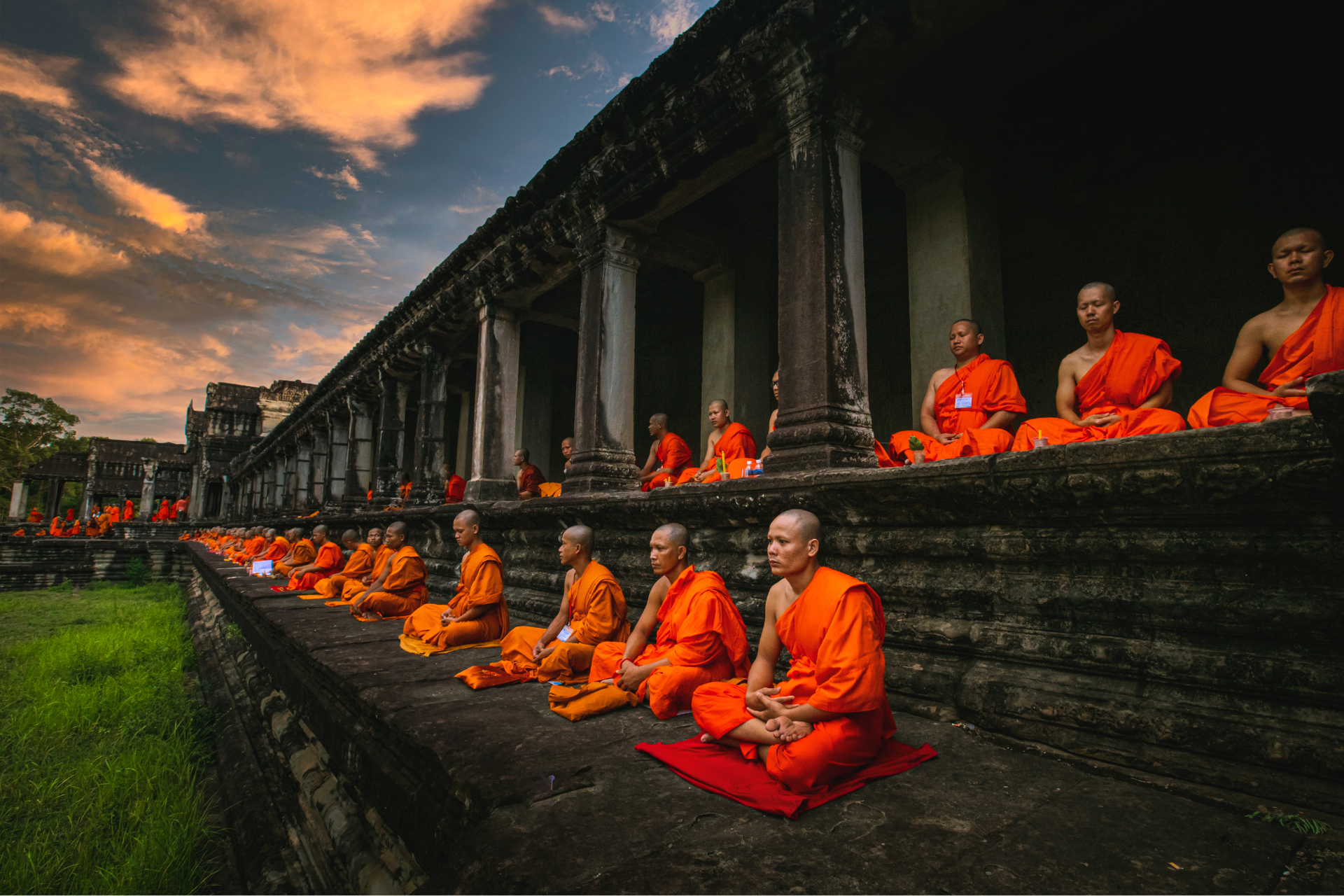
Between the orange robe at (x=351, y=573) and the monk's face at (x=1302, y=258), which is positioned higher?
the monk's face at (x=1302, y=258)

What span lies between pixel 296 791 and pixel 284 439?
20.8m

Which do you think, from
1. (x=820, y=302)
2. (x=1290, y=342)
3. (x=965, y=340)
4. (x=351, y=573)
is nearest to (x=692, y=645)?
(x=820, y=302)

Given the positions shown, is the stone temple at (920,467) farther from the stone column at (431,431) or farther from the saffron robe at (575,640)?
the saffron robe at (575,640)

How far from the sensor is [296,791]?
3.03 meters

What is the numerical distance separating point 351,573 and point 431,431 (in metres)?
2.90

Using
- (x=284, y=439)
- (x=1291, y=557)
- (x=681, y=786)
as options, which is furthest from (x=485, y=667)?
(x=284, y=439)

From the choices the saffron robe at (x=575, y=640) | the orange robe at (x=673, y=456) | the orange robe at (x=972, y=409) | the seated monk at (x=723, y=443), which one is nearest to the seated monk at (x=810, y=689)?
the saffron robe at (x=575, y=640)

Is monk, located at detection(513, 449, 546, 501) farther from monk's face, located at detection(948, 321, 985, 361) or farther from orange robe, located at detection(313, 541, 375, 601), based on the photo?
monk's face, located at detection(948, 321, 985, 361)

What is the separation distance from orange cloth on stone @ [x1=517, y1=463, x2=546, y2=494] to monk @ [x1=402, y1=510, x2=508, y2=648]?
4.71 metres

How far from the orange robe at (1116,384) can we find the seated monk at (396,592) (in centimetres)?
539

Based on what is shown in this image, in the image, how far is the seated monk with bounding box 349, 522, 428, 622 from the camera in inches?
236

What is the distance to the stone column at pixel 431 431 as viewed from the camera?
32.0ft

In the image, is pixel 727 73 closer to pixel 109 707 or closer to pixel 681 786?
pixel 681 786

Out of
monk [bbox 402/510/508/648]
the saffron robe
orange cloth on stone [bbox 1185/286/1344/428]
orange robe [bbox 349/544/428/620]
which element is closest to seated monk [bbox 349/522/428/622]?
orange robe [bbox 349/544/428/620]
